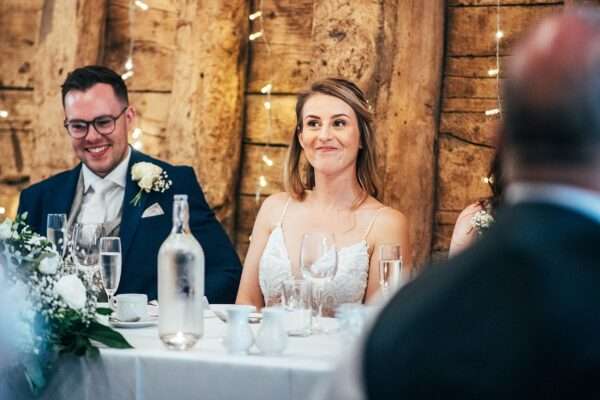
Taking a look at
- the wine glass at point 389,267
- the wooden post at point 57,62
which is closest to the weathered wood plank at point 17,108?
the wooden post at point 57,62

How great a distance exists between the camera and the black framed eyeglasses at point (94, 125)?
13.4 ft

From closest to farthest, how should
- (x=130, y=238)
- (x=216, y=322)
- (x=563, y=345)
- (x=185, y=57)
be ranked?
(x=563, y=345)
(x=216, y=322)
(x=130, y=238)
(x=185, y=57)

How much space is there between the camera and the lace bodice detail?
3.75 meters

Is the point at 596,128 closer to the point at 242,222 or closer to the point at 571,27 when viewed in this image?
the point at 571,27

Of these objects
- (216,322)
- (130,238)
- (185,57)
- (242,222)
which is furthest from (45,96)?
(216,322)

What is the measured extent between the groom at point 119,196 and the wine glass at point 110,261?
3.52 ft

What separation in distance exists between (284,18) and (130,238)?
61.1 inches

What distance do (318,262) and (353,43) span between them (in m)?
1.89

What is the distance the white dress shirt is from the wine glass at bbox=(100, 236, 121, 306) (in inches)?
51.6

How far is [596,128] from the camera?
91cm

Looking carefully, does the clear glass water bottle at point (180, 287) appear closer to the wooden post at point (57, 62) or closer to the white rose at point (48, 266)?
the white rose at point (48, 266)

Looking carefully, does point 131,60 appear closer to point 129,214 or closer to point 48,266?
point 129,214

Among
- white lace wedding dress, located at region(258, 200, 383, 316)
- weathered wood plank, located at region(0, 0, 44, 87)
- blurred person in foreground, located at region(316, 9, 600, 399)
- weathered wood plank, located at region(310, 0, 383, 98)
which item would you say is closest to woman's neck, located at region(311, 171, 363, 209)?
white lace wedding dress, located at region(258, 200, 383, 316)

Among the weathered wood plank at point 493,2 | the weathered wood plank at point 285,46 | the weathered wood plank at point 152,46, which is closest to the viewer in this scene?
the weathered wood plank at point 493,2
